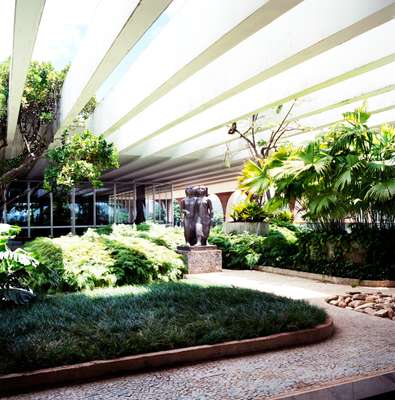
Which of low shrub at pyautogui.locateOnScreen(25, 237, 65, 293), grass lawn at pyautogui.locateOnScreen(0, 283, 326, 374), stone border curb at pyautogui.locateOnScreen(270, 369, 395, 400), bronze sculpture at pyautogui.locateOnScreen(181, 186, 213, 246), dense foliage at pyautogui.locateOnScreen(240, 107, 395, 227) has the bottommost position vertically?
stone border curb at pyautogui.locateOnScreen(270, 369, 395, 400)

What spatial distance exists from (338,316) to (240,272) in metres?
5.49

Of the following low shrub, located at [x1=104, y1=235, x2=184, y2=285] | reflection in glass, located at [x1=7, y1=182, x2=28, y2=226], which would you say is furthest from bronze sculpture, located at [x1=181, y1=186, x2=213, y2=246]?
reflection in glass, located at [x1=7, y1=182, x2=28, y2=226]

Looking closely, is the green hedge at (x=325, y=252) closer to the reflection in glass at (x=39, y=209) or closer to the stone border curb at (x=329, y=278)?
the stone border curb at (x=329, y=278)

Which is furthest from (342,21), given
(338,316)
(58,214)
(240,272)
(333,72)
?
(58,214)

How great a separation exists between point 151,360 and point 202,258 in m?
7.40

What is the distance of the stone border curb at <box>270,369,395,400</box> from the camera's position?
345 cm

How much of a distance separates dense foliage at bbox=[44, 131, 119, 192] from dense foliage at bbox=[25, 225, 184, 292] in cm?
421

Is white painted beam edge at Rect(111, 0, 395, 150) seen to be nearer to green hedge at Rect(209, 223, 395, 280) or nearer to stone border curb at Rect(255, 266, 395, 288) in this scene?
green hedge at Rect(209, 223, 395, 280)

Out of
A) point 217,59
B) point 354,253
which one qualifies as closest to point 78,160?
point 217,59

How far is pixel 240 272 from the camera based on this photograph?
11.6 m

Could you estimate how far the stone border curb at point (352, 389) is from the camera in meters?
3.45

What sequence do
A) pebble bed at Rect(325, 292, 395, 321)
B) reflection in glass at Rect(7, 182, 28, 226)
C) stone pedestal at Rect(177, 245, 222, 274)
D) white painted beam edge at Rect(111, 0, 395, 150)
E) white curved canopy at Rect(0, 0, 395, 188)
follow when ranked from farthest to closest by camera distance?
reflection in glass at Rect(7, 182, 28, 226) < stone pedestal at Rect(177, 245, 222, 274) < white painted beam edge at Rect(111, 0, 395, 150) < white curved canopy at Rect(0, 0, 395, 188) < pebble bed at Rect(325, 292, 395, 321)

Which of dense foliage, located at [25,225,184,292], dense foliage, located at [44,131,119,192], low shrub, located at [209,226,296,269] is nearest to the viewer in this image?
dense foliage, located at [25,225,184,292]

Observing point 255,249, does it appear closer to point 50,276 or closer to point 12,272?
point 50,276
